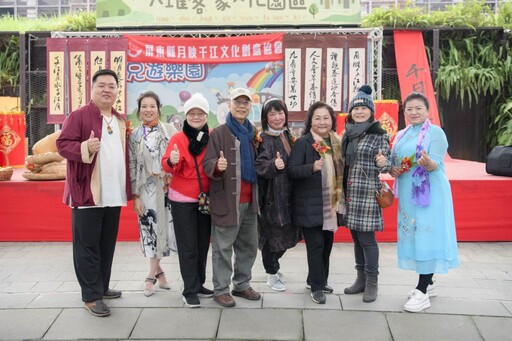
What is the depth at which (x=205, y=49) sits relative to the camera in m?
8.66

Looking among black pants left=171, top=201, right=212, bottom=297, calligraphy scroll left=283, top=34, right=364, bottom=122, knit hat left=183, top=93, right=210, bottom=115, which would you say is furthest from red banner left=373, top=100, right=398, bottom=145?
black pants left=171, top=201, right=212, bottom=297

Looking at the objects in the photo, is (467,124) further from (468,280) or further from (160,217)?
(160,217)

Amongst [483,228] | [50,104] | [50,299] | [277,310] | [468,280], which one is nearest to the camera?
[277,310]

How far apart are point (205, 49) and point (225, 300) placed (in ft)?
19.6

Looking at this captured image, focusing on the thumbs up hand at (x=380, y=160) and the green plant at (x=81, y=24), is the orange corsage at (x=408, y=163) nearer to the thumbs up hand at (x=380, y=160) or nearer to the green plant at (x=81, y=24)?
the thumbs up hand at (x=380, y=160)

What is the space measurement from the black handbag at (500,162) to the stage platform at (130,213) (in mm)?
90

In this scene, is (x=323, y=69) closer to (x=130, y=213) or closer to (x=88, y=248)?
(x=130, y=213)

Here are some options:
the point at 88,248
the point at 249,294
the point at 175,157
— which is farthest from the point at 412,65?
the point at 88,248

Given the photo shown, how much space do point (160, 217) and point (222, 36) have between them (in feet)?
19.0

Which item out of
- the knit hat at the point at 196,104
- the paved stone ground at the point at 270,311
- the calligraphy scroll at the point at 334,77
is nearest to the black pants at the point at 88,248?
the paved stone ground at the point at 270,311

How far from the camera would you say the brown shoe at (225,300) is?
351cm

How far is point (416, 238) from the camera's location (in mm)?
3480

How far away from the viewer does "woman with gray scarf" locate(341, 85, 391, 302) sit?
3.52m

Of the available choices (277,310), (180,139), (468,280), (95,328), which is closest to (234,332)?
(277,310)
